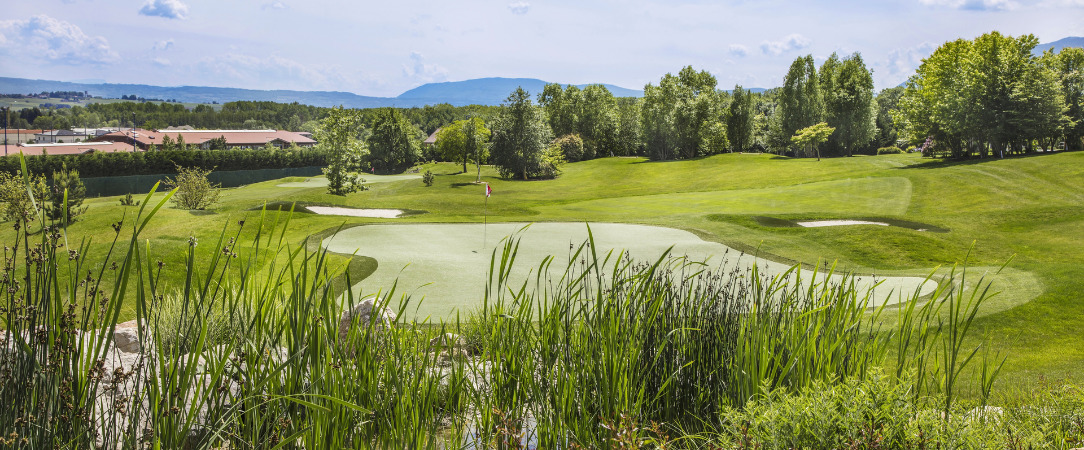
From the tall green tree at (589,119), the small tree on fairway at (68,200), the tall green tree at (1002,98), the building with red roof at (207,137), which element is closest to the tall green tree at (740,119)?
the tall green tree at (589,119)

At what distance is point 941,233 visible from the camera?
45.7 ft

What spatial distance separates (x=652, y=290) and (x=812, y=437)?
1.17 m

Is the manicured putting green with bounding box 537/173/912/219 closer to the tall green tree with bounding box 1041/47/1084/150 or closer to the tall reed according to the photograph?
the tall green tree with bounding box 1041/47/1084/150

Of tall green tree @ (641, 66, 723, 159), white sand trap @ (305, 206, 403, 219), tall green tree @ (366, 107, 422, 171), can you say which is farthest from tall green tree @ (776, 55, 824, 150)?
white sand trap @ (305, 206, 403, 219)

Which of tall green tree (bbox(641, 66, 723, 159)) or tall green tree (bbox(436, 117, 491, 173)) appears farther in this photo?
tall green tree (bbox(641, 66, 723, 159))

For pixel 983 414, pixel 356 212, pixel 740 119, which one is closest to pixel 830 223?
pixel 356 212

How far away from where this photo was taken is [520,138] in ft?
121

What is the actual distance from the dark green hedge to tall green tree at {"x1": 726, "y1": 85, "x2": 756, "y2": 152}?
105 ft

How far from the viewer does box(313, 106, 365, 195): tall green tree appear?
22250 millimetres

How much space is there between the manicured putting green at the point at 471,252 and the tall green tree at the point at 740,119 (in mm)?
37667

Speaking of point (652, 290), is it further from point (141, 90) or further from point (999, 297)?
point (141, 90)

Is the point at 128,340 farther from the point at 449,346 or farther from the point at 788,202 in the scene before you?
the point at 788,202

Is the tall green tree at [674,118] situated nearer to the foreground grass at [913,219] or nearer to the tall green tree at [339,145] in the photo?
the foreground grass at [913,219]

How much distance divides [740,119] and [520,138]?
2151cm
